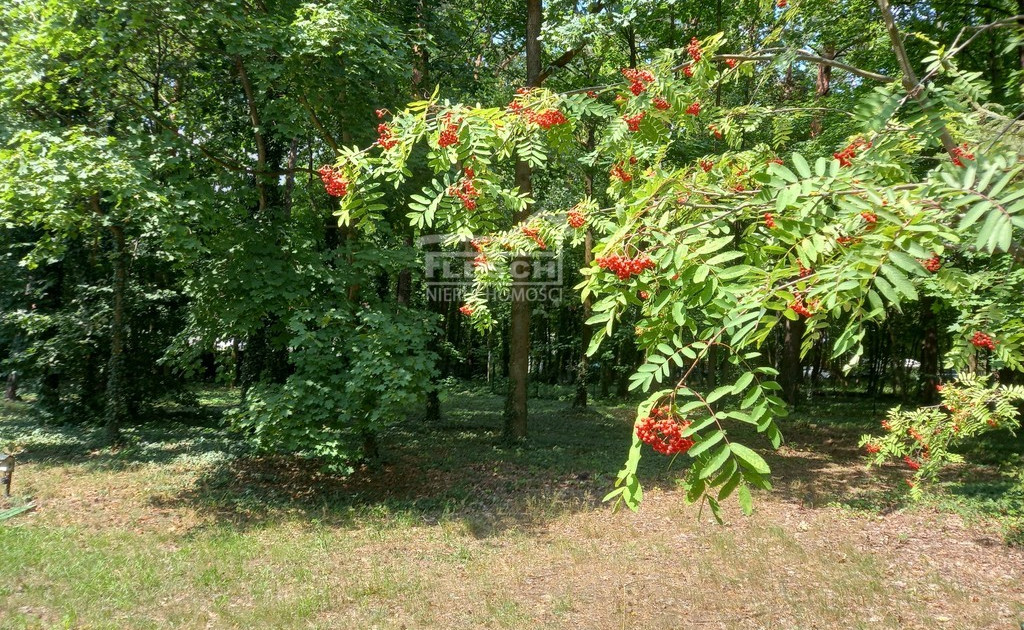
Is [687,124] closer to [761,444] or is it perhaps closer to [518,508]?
[518,508]

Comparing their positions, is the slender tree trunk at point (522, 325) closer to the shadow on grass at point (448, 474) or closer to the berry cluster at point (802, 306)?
the shadow on grass at point (448, 474)

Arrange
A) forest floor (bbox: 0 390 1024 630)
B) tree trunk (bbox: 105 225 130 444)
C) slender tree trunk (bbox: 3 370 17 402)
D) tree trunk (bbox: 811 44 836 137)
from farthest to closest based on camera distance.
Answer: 1. slender tree trunk (bbox: 3 370 17 402)
2. tree trunk (bbox: 811 44 836 137)
3. tree trunk (bbox: 105 225 130 444)
4. forest floor (bbox: 0 390 1024 630)

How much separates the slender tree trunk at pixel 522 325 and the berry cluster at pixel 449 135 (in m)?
7.82

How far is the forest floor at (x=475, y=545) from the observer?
210 inches

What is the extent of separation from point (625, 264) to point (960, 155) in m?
1.43

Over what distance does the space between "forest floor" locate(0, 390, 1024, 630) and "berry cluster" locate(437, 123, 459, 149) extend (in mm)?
3813

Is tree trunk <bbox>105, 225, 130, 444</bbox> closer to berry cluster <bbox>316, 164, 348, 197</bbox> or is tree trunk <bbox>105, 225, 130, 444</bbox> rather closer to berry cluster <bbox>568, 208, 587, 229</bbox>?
berry cluster <bbox>316, 164, 348, 197</bbox>

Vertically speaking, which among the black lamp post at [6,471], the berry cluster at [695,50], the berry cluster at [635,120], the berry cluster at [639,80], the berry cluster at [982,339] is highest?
the berry cluster at [695,50]

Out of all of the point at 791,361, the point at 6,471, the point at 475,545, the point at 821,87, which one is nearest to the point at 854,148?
the point at 475,545

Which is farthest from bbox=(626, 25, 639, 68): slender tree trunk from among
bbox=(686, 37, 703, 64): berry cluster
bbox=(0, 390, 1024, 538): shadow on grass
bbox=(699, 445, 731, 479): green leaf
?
bbox=(699, 445, 731, 479): green leaf

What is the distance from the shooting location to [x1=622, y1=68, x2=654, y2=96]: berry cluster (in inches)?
140

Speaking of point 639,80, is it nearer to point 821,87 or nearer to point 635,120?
point 635,120

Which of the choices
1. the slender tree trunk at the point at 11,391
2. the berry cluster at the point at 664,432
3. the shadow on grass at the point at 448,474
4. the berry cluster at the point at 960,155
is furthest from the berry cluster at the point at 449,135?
the slender tree trunk at the point at 11,391

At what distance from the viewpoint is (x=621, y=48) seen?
12.6m
